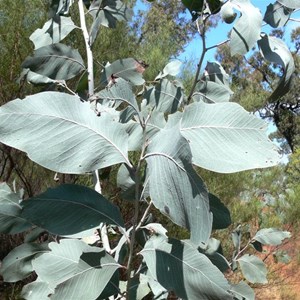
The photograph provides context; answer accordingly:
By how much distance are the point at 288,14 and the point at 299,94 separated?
16768mm

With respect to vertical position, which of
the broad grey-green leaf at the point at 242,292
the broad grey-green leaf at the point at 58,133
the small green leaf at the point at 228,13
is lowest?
the broad grey-green leaf at the point at 242,292

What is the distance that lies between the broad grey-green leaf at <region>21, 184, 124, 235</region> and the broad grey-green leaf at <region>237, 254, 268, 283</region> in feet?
2.90

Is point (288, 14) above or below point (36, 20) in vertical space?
above

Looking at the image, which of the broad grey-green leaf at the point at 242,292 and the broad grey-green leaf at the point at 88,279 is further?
the broad grey-green leaf at the point at 242,292

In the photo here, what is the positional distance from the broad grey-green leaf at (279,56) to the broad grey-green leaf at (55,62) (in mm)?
485

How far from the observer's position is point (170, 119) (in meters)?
0.63

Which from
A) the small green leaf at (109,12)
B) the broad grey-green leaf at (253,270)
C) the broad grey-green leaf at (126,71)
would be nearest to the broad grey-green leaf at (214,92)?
the broad grey-green leaf at (126,71)

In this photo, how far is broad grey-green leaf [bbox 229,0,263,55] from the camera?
33.6 inches

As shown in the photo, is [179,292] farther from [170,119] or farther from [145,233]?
[145,233]

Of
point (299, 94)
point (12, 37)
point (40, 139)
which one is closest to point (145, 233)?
point (40, 139)

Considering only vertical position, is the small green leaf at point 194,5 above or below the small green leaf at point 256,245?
above

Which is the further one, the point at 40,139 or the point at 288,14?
the point at 288,14

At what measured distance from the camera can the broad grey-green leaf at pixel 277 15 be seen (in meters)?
0.95

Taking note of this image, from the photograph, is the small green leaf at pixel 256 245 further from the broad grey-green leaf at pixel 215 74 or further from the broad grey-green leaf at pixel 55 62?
the broad grey-green leaf at pixel 55 62
